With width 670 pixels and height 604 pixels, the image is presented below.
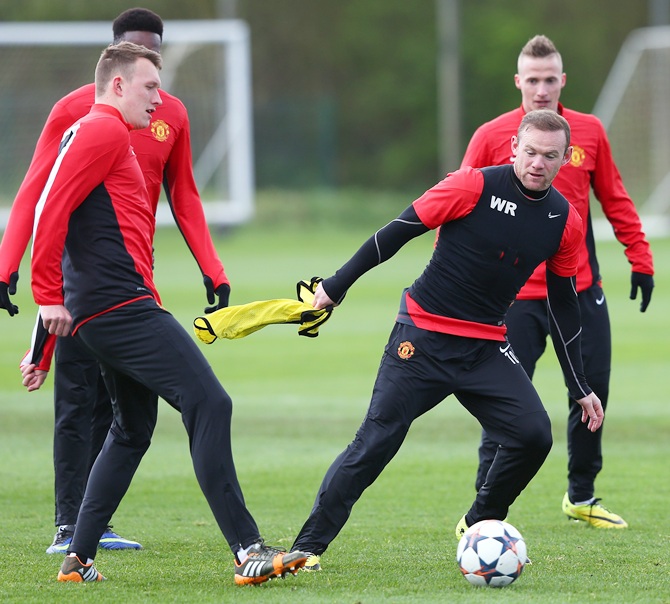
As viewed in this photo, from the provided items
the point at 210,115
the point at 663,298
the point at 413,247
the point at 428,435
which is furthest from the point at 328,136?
the point at 428,435

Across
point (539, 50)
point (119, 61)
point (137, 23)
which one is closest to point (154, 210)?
point (137, 23)

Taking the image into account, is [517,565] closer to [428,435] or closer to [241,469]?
[241,469]

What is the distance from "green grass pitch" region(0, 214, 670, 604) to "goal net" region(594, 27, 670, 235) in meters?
13.5

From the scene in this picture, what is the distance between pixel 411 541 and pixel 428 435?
393 centimetres

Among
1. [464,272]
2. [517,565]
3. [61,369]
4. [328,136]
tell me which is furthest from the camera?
[328,136]

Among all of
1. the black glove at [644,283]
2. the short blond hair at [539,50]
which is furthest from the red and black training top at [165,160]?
the black glove at [644,283]

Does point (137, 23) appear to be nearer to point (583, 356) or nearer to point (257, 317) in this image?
point (257, 317)

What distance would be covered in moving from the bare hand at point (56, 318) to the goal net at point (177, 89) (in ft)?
61.1

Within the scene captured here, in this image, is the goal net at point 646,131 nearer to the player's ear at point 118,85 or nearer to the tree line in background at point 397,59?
the tree line in background at point 397,59

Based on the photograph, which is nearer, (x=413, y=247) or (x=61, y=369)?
(x=61, y=369)

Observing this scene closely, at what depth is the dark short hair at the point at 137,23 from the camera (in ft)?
21.8

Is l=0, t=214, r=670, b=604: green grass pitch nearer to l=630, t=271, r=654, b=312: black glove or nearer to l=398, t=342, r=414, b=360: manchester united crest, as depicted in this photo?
l=398, t=342, r=414, b=360: manchester united crest

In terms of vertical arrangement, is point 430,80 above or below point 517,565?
below

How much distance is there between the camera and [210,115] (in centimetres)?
2764
